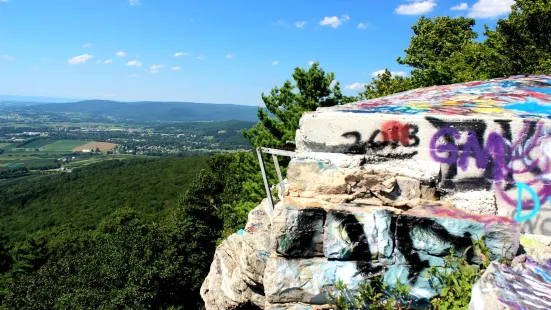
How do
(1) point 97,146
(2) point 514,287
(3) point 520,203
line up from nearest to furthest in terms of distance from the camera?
(2) point 514,287
(3) point 520,203
(1) point 97,146

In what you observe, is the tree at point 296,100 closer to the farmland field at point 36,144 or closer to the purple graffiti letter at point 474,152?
the purple graffiti letter at point 474,152

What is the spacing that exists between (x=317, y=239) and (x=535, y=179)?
2.22 m

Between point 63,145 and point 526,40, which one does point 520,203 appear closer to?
point 526,40

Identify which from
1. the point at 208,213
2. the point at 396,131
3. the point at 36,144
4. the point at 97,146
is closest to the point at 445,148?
the point at 396,131

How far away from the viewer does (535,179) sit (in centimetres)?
380

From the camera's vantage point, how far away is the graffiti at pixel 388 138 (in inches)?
158

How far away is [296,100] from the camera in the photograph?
17.9 m

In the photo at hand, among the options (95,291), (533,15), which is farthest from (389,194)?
(95,291)

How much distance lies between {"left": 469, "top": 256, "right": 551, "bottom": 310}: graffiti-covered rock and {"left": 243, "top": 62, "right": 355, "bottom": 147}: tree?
45.7 ft

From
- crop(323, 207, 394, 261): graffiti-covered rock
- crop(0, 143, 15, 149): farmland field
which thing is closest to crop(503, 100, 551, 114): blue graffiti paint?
crop(323, 207, 394, 261): graffiti-covered rock

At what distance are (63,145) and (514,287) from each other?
19036cm

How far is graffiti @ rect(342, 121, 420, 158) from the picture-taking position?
4.01 meters

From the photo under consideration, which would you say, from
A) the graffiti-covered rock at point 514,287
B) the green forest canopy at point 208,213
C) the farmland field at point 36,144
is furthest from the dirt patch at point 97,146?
the graffiti-covered rock at point 514,287

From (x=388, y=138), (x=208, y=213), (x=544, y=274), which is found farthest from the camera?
(x=208, y=213)
